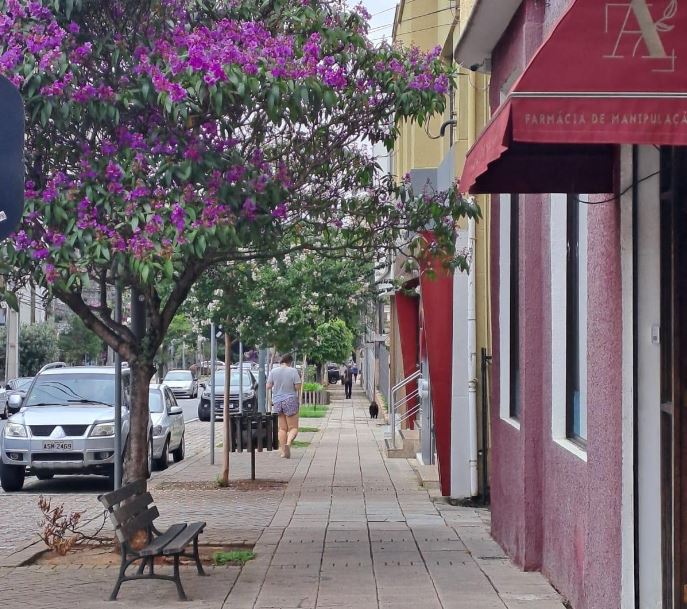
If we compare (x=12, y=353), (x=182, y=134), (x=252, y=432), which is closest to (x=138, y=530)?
(x=182, y=134)

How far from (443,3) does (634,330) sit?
14.1 metres

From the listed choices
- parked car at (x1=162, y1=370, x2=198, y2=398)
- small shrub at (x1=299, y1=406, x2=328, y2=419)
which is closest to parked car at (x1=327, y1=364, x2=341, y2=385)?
parked car at (x1=162, y1=370, x2=198, y2=398)

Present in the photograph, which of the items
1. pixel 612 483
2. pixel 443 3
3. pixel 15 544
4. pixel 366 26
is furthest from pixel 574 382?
pixel 443 3

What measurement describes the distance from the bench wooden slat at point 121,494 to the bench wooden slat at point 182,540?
49 centimetres

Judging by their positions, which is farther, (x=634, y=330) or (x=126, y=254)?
(x=126, y=254)

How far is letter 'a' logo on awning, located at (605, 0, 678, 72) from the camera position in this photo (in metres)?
4.98

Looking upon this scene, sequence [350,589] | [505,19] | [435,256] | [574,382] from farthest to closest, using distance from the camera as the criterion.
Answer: [435,256] < [505,19] < [350,589] < [574,382]

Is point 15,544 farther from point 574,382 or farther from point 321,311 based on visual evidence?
point 321,311

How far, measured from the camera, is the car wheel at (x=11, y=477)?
16.9m

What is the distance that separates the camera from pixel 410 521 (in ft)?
40.8

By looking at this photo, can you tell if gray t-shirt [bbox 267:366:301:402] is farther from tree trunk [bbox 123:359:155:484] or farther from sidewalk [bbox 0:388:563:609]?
tree trunk [bbox 123:359:155:484]

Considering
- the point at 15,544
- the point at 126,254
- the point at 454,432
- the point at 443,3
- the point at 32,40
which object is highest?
the point at 443,3

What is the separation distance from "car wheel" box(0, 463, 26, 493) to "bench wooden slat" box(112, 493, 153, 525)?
8.31m

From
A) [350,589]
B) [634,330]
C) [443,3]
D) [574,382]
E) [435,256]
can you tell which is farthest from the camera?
[443,3]
